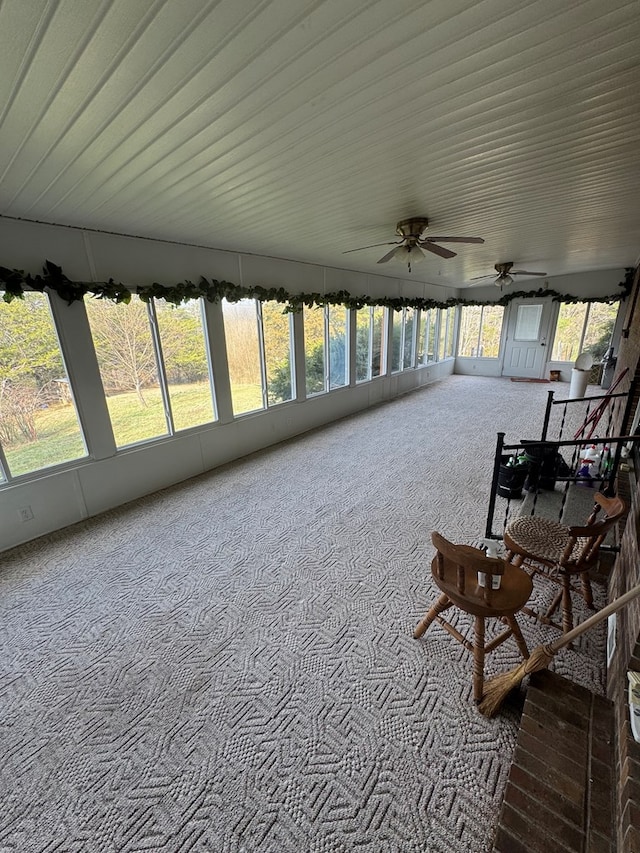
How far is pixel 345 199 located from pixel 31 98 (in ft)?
5.98

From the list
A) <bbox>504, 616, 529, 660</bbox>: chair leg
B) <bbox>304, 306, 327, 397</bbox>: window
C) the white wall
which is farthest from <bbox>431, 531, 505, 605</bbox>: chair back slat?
<bbox>304, 306, 327, 397</bbox>: window

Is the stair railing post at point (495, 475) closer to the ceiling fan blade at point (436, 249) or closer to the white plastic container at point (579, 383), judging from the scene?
the ceiling fan blade at point (436, 249)

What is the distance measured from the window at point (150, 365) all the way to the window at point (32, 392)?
362 mm

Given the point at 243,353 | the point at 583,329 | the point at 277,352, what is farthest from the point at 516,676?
the point at 583,329

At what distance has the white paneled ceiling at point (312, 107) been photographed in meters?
0.97

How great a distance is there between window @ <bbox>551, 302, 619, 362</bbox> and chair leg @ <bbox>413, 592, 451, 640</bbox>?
31.8 ft

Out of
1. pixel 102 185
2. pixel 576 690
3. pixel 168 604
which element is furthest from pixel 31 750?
pixel 102 185

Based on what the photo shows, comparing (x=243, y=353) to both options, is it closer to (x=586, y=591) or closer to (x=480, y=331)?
(x=586, y=591)

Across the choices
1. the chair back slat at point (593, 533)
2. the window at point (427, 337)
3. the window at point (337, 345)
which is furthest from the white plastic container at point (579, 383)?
the chair back slat at point (593, 533)

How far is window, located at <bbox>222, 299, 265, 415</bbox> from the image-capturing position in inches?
173

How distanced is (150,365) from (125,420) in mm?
645

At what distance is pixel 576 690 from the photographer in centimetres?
149

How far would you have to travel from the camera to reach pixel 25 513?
117 inches

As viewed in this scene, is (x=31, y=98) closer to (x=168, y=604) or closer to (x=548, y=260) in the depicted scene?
(x=168, y=604)
